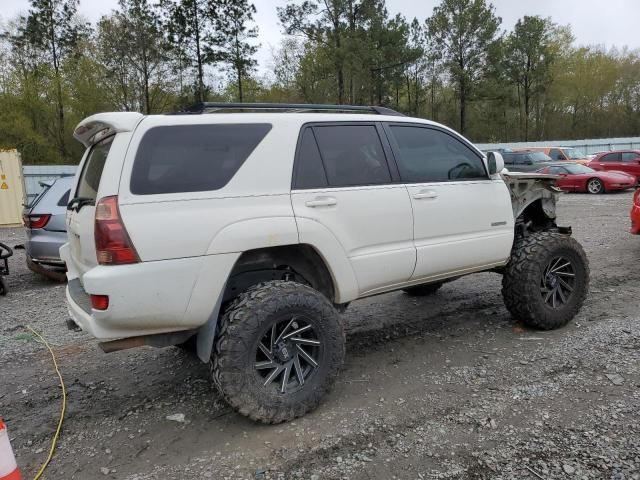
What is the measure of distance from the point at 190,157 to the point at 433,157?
201 cm

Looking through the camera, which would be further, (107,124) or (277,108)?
(277,108)

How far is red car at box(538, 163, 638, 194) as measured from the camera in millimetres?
17703

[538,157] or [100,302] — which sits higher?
[538,157]

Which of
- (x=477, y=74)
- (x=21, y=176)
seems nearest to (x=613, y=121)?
(x=477, y=74)

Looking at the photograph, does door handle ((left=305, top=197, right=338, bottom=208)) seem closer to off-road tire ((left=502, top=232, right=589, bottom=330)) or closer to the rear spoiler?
the rear spoiler

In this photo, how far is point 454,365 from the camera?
392 centimetres

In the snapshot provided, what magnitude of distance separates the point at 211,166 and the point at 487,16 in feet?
136

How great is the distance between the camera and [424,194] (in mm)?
3777

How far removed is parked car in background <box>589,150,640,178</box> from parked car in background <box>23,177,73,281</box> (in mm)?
19767

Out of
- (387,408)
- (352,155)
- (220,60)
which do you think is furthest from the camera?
(220,60)

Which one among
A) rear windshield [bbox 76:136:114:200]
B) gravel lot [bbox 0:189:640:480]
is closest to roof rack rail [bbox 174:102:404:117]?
rear windshield [bbox 76:136:114:200]

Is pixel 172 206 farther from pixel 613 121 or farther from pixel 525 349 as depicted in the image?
pixel 613 121

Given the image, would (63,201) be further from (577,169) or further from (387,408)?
(577,169)

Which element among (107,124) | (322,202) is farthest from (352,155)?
(107,124)
